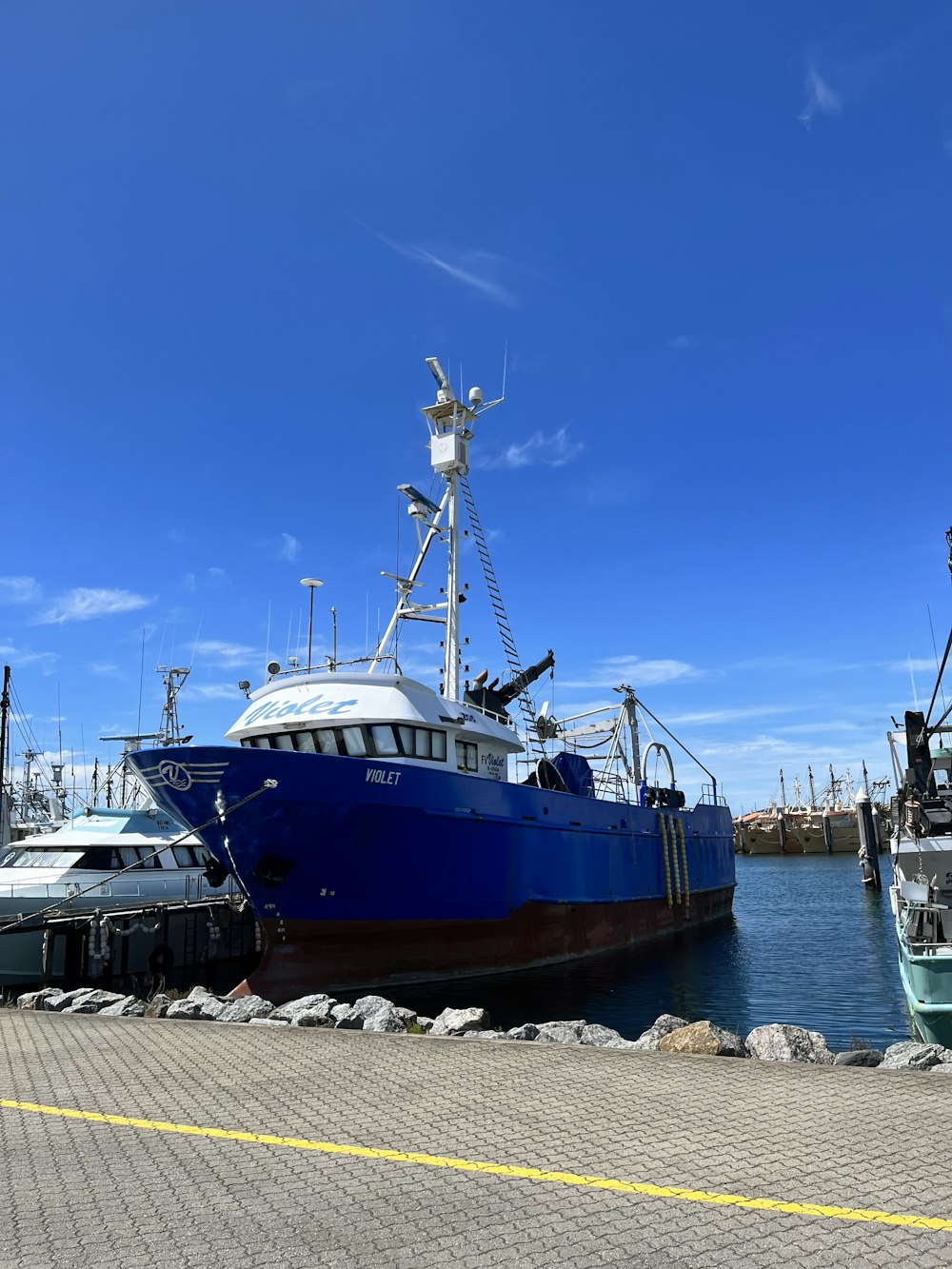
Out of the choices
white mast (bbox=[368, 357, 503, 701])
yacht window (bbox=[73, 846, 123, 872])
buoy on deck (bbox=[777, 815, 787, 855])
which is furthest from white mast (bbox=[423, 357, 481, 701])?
buoy on deck (bbox=[777, 815, 787, 855])

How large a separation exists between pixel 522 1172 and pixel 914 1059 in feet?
16.4

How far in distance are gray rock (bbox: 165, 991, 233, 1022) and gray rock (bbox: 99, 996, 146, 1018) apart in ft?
1.81

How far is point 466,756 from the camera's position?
1966 centimetres

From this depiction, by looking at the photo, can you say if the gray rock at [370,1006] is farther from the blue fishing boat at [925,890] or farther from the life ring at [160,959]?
the life ring at [160,959]

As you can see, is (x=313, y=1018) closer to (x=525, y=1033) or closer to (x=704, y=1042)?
(x=525, y=1033)

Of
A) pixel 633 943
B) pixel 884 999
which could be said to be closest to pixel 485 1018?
pixel 884 999

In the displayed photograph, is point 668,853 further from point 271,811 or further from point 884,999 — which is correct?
point 271,811

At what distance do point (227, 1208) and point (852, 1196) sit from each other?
3.68 meters

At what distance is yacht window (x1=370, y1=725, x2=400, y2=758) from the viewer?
17562mm

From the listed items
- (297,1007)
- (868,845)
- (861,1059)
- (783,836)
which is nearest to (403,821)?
(297,1007)

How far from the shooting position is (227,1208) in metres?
5.11

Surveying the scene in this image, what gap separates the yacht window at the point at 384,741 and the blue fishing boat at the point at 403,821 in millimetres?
28

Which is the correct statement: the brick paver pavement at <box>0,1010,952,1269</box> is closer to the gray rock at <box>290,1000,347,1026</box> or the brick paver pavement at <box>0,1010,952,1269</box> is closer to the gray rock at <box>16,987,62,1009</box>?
the gray rock at <box>290,1000,347,1026</box>

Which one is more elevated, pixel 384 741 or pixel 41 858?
pixel 384 741
